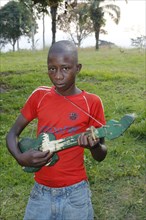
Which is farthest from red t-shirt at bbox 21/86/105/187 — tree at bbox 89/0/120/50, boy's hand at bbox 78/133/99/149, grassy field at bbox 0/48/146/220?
tree at bbox 89/0/120/50

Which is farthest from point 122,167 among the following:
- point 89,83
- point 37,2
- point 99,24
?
point 99,24

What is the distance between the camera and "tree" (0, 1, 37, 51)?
108 ft

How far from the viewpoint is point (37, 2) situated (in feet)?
31.2

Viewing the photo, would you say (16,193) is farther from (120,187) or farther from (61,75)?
(61,75)

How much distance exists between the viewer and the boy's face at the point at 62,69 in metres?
2.01

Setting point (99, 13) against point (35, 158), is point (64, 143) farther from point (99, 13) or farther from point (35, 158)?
point (99, 13)

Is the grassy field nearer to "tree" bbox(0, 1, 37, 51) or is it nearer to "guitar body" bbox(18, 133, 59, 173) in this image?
"guitar body" bbox(18, 133, 59, 173)

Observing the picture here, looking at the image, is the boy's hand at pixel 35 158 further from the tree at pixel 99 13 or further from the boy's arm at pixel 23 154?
the tree at pixel 99 13

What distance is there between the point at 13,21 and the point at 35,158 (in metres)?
32.3

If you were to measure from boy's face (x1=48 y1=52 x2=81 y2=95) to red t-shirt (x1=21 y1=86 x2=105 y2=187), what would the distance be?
0.11m

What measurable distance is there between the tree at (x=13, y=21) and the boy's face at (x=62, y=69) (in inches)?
1220

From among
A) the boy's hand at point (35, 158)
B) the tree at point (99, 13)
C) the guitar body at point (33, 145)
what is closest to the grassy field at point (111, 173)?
the guitar body at point (33, 145)

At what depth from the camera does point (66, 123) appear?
208 cm

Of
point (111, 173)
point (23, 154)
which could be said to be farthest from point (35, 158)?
point (111, 173)
